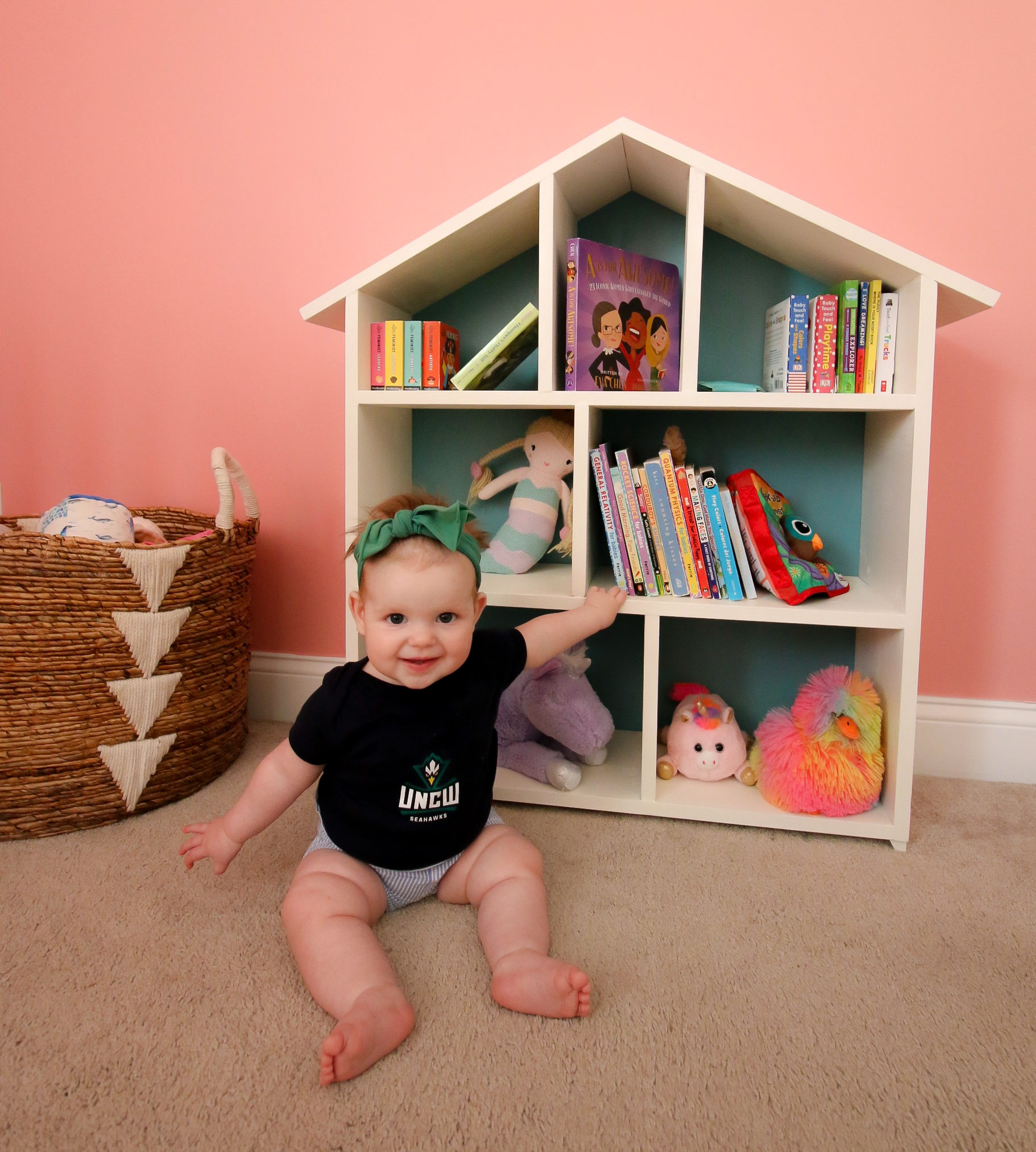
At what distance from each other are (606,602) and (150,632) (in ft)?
→ 2.28

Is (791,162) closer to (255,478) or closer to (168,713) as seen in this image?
(255,478)

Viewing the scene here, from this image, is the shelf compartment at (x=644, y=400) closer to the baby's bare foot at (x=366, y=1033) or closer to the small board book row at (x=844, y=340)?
the small board book row at (x=844, y=340)

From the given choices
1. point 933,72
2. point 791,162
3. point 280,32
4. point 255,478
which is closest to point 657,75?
point 791,162

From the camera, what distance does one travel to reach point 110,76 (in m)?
1.63

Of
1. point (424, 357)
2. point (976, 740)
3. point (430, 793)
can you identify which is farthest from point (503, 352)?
point (976, 740)

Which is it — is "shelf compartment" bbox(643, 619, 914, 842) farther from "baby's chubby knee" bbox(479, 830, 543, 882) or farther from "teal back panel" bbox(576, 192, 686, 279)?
"teal back panel" bbox(576, 192, 686, 279)

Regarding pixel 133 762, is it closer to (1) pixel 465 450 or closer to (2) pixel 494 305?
(1) pixel 465 450

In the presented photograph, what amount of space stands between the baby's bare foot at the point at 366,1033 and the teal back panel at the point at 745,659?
32.2 inches

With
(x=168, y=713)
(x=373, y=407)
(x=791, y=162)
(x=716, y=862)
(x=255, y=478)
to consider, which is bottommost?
(x=716, y=862)

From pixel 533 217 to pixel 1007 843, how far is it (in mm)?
1231

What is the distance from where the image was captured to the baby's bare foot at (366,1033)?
0.71m

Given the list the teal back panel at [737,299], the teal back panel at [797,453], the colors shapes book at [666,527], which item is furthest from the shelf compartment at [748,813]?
the teal back panel at [737,299]

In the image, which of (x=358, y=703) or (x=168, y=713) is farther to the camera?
(x=168, y=713)

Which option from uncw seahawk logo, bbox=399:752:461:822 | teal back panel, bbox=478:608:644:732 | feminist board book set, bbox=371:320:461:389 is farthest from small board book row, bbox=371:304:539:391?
uncw seahawk logo, bbox=399:752:461:822
